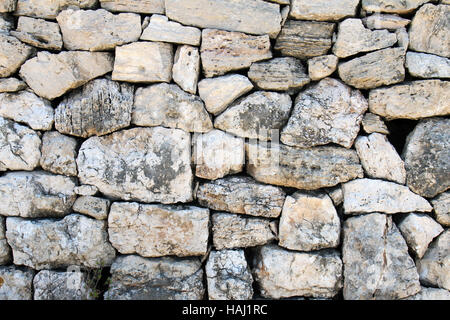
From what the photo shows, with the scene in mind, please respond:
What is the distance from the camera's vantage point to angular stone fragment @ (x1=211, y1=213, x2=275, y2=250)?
114 inches

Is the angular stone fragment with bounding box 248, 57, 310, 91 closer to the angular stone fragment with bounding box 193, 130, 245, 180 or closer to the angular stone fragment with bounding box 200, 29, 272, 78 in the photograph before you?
the angular stone fragment with bounding box 200, 29, 272, 78

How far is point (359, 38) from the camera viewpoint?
2.80 meters

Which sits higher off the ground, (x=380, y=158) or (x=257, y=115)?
(x=257, y=115)

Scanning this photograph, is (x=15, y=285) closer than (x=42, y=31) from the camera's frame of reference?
No

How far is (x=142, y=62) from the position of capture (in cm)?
283

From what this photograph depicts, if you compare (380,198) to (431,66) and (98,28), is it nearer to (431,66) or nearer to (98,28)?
(431,66)

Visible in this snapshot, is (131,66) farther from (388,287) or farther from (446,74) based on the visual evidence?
(388,287)

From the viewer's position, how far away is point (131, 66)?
2.83 metres

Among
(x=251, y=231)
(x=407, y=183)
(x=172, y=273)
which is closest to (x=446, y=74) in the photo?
(x=407, y=183)

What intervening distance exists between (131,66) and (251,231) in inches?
61.9

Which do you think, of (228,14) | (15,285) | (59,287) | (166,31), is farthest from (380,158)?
(15,285)

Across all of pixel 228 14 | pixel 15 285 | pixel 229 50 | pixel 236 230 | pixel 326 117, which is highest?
pixel 228 14

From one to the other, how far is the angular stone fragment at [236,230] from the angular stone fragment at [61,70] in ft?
4.80

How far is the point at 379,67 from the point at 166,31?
1.63 m
